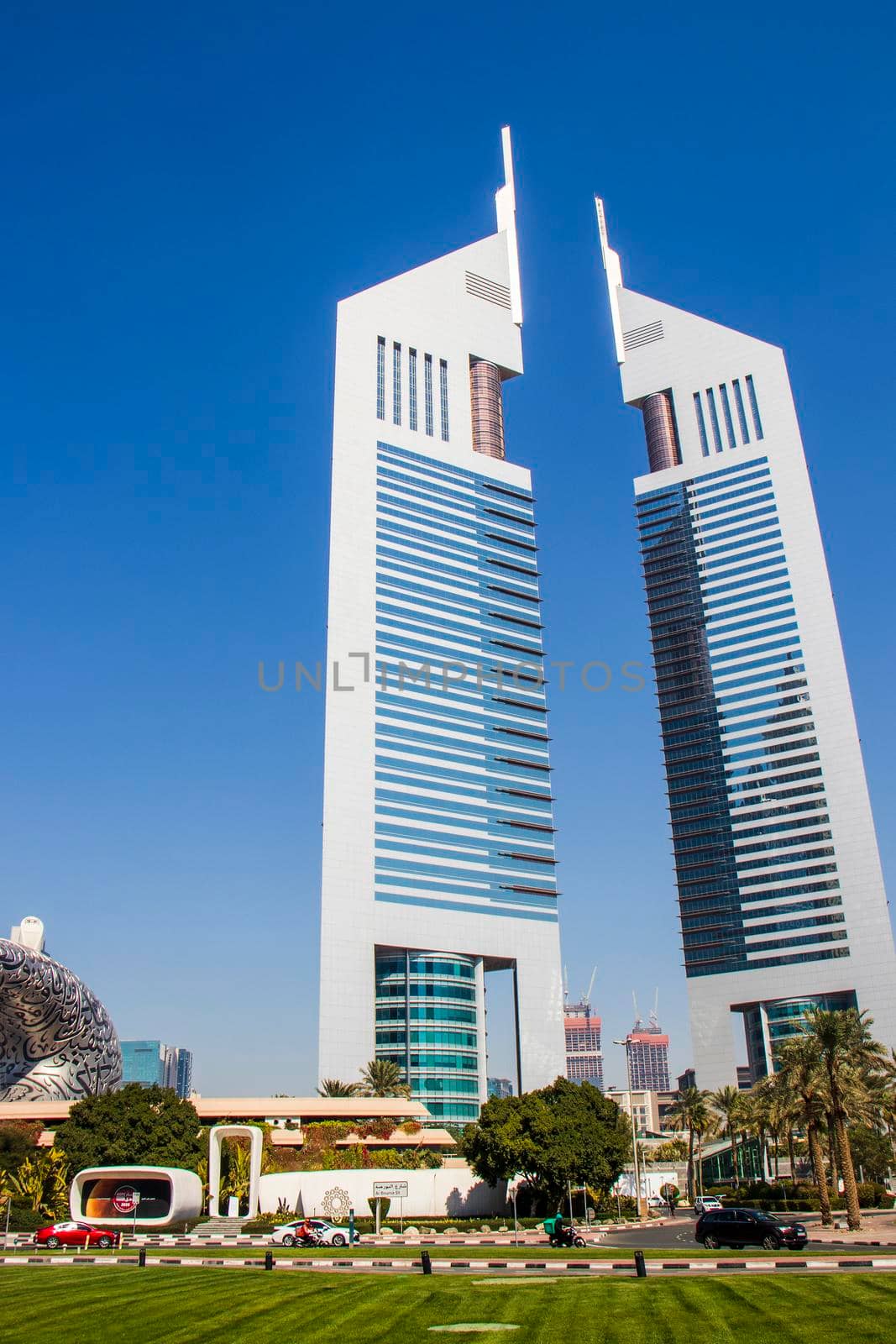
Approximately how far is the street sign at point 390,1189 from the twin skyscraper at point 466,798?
56230 mm

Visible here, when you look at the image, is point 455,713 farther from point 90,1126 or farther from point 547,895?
point 90,1126

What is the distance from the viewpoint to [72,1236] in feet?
178

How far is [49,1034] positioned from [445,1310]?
273ft

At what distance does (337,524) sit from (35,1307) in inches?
5544

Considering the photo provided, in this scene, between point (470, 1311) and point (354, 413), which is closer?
point (470, 1311)

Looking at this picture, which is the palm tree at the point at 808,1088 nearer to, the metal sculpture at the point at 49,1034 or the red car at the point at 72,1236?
the red car at the point at 72,1236

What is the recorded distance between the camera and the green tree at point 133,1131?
78125mm

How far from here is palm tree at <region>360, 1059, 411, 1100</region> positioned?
122 meters

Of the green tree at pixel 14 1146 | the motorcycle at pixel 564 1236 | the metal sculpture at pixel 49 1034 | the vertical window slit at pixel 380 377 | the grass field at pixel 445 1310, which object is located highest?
the vertical window slit at pixel 380 377

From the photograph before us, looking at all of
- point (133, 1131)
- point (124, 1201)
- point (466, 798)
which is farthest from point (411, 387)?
point (124, 1201)

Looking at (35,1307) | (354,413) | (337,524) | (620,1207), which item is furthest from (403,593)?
(35,1307)

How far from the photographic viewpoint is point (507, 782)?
167 m

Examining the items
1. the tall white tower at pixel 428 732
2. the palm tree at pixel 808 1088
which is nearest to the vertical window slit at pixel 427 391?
the tall white tower at pixel 428 732

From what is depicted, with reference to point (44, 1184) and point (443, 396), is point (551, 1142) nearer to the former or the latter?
point (44, 1184)
